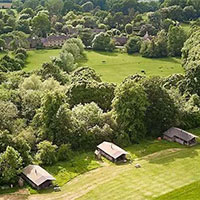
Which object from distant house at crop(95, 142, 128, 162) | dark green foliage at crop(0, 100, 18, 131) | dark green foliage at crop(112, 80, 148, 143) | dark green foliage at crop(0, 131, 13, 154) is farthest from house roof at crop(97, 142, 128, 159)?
dark green foliage at crop(0, 100, 18, 131)

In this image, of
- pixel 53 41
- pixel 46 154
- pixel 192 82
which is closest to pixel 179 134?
pixel 192 82

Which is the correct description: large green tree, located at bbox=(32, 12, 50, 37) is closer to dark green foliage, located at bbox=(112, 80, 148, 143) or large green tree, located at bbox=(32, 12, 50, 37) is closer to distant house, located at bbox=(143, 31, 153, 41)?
distant house, located at bbox=(143, 31, 153, 41)

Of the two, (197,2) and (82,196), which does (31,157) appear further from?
(197,2)

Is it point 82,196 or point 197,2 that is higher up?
point 197,2

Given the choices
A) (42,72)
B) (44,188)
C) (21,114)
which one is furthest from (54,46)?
(44,188)

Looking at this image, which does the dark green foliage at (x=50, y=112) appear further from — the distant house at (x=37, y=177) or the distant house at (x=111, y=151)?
the distant house at (x=37, y=177)

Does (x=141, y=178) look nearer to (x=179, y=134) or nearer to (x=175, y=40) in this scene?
(x=179, y=134)
